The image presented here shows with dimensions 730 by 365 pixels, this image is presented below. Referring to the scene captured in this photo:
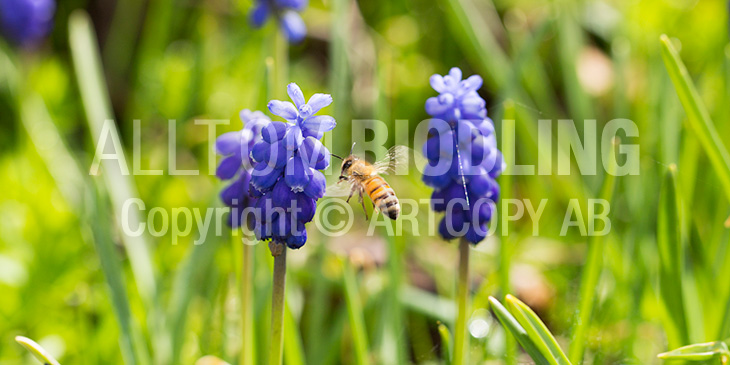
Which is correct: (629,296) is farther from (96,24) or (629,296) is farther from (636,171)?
(96,24)

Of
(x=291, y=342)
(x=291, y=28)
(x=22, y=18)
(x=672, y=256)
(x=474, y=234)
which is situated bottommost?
(x=291, y=342)

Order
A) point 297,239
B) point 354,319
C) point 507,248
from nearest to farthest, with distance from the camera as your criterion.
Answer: point 297,239, point 354,319, point 507,248

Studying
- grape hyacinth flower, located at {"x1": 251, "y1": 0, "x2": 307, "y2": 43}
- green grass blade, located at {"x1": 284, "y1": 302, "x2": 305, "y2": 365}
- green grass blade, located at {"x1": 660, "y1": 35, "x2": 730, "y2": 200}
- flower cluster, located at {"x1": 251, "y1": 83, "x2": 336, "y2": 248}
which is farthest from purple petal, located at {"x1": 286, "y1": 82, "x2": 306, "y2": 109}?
grape hyacinth flower, located at {"x1": 251, "y1": 0, "x2": 307, "y2": 43}

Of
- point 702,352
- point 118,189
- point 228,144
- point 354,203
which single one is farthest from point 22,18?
point 702,352

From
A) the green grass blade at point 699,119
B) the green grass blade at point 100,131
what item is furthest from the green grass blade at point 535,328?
the green grass blade at point 100,131

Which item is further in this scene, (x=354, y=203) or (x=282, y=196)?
(x=354, y=203)

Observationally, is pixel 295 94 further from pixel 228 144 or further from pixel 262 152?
pixel 228 144
